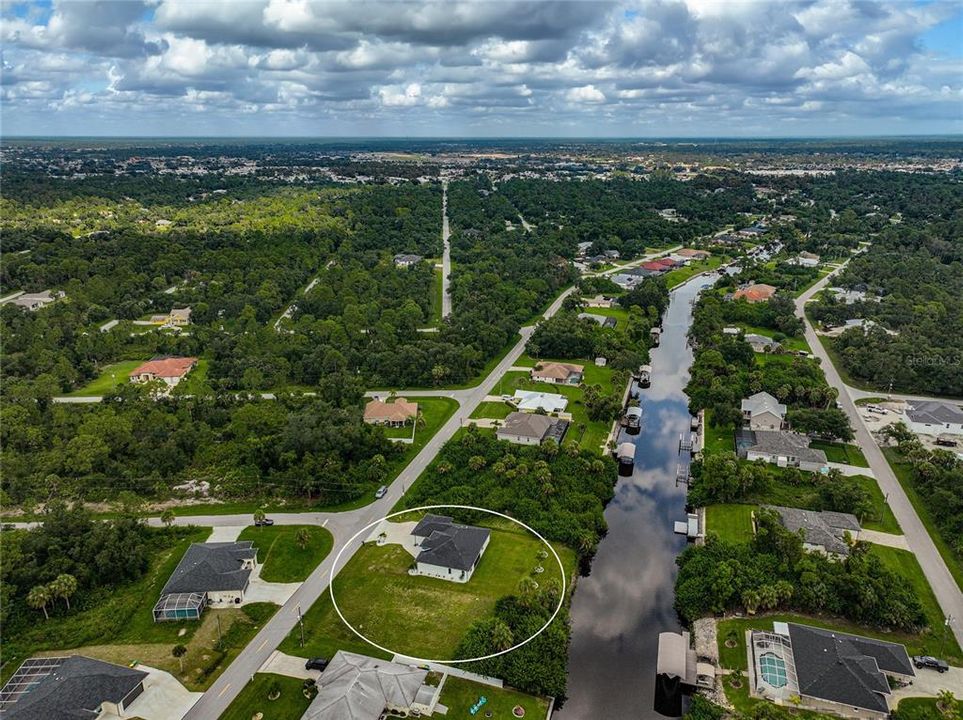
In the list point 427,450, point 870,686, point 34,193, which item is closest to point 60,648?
point 427,450

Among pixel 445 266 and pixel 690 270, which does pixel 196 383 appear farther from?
pixel 690 270

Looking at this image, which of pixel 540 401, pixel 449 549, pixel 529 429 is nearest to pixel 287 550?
pixel 449 549

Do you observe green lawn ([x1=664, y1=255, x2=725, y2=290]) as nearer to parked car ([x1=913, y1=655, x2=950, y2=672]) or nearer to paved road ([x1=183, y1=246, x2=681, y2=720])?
paved road ([x1=183, y1=246, x2=681, y2=720])

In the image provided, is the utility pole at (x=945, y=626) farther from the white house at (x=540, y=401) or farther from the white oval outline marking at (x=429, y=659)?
the white house at (x=540, y=401)

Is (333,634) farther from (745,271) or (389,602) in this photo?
(745,271)

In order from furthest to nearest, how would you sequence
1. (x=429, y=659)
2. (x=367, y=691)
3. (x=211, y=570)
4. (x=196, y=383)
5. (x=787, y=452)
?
(x=196, y=383)
(x=787, y=452)
(x=211, y=570)
(x=429, y=659)
(x=367, y=691)

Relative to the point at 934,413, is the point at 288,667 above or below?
below
